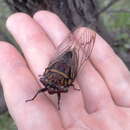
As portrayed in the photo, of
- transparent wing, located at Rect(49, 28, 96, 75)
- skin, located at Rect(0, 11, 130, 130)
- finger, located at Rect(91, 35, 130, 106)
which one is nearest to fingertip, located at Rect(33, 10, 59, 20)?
skin, located at Rect(0, 11, 130, 130)

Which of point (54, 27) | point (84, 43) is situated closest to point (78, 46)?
point (84, 43)

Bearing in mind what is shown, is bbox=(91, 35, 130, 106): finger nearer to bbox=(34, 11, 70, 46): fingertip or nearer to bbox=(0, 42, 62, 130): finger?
bbox=(34, 11, 70, 46): fingertip

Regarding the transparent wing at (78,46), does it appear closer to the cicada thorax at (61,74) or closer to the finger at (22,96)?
the cicada thorax at (61,74)

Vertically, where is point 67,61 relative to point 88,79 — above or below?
above

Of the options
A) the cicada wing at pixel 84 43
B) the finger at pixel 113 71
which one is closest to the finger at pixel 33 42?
the cicada wing at pixel 84 43

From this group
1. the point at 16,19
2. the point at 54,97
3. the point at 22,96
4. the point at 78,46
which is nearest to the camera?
the point at 22,96

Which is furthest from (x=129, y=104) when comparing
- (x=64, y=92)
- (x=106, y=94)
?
(x=64, y=92)

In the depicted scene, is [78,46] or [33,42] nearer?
[33,42]

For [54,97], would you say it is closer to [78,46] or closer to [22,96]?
[22,96]
